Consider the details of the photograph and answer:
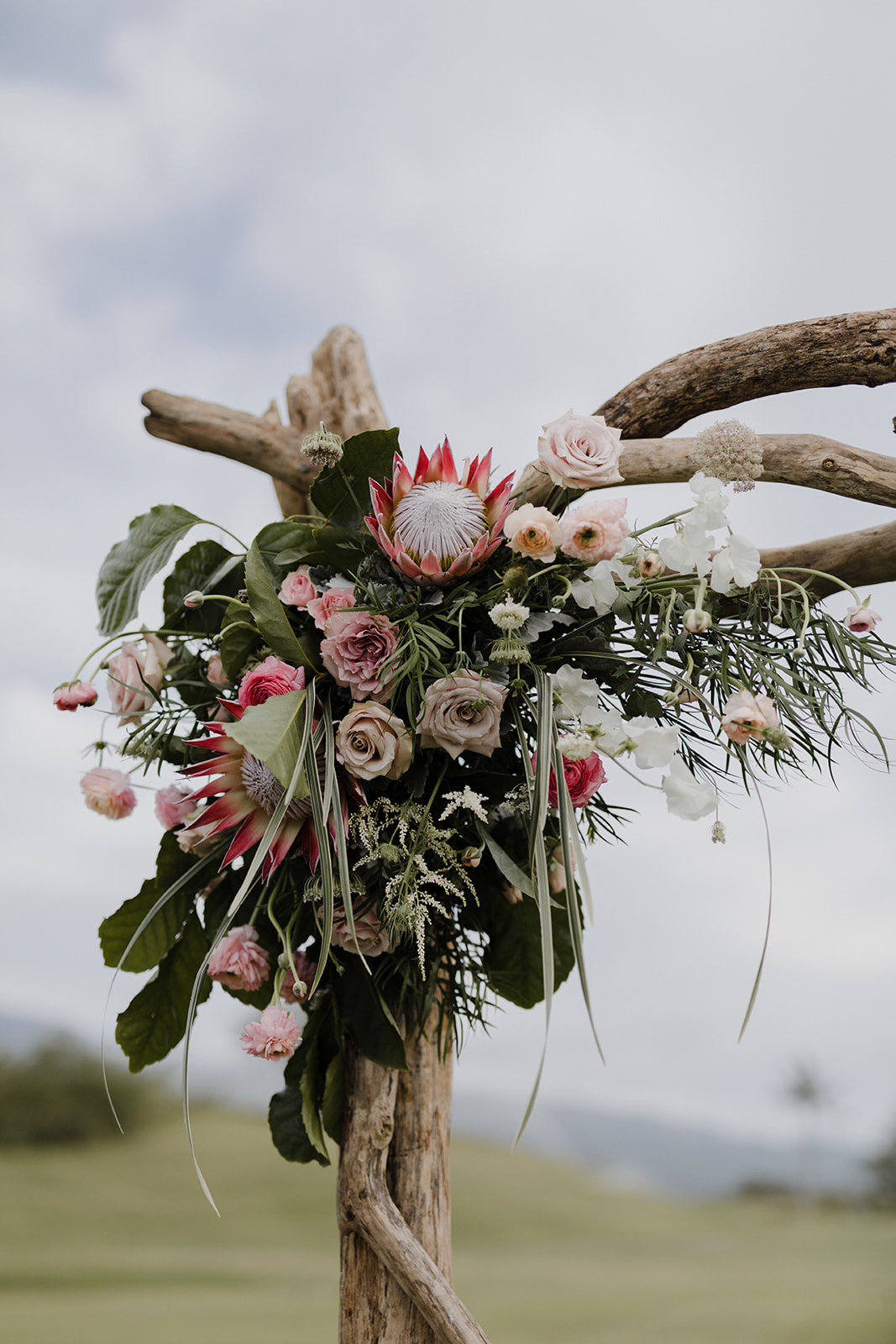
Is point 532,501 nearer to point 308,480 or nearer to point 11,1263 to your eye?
→ point 308,480

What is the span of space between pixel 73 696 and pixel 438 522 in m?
0.55

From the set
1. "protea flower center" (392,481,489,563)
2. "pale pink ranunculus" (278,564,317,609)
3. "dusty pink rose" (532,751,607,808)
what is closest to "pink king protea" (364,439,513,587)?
"protea flower center" (392,481,489,563)

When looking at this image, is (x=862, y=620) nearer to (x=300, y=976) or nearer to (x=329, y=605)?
(x=329, y=605)

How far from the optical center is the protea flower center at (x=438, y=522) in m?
0.98

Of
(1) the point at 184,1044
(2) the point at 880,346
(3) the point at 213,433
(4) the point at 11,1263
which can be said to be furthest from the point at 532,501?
(4) the point at 11,1263

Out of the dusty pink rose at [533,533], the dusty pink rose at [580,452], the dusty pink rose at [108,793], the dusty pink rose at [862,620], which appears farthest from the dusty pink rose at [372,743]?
the dusty pink rose at [862,620]

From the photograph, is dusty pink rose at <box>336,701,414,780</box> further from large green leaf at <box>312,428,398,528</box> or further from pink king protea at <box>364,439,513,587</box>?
large green leaf at <box>312,428,398,528</box>

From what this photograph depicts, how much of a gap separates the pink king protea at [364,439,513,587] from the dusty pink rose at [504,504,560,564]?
0.15 feet

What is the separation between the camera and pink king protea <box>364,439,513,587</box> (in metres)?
0.98

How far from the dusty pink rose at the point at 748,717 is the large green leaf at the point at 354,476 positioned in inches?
19.6

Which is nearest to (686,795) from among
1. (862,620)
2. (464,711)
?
(464,711)

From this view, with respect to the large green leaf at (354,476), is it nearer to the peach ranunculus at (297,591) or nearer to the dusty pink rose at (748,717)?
the peach ranunculus at (297,591)

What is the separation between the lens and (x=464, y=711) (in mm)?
925

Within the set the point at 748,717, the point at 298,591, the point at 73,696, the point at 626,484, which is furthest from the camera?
the point at 626,484
